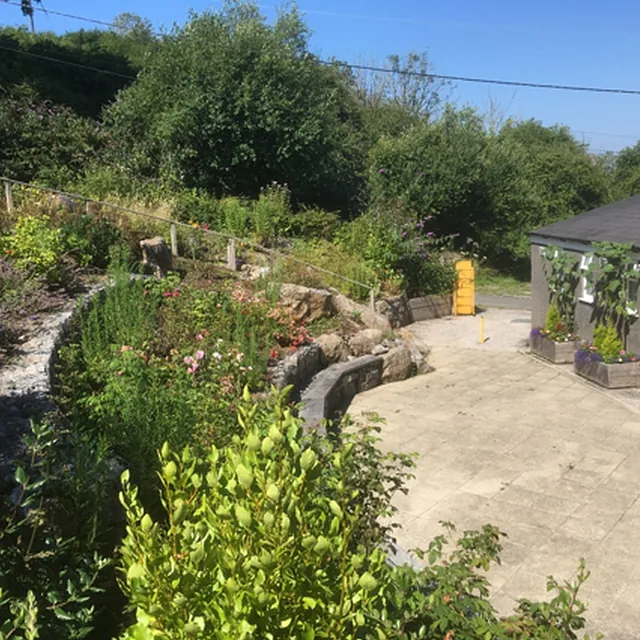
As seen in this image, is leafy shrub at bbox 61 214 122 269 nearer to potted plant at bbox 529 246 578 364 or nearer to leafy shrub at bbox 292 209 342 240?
leafy shrub at bbox 292 209 342 240

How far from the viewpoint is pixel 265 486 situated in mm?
1695

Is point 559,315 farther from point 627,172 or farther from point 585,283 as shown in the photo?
point 627,172

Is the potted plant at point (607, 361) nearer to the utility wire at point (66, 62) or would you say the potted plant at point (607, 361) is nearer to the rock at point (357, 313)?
the rock at point (357, 313)

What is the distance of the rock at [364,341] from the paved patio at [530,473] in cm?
67

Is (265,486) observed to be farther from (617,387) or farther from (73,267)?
(617,387)

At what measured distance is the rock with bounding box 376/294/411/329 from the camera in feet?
44.5

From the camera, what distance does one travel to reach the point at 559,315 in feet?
40.3

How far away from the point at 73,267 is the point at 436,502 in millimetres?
5049

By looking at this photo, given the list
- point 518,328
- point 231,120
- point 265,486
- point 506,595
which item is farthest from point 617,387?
point 231,120

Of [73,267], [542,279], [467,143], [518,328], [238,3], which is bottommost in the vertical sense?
[518,328]

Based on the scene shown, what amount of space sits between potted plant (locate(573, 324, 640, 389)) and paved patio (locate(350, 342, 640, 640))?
0.87ft

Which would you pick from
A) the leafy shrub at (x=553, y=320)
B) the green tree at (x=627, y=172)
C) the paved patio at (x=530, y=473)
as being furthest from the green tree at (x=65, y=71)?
the green tree at (x=627, y=172)

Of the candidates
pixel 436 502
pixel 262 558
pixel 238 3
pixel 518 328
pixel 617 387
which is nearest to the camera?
pixel 262 558

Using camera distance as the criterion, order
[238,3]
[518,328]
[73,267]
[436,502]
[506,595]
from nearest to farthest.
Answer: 1. [506,595]
2. [436,502]
3. [73,267]
4. [518,328]
5. [238,3]
